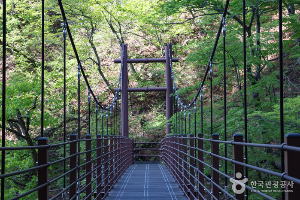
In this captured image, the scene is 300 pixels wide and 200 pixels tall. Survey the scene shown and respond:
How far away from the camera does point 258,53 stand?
541cm

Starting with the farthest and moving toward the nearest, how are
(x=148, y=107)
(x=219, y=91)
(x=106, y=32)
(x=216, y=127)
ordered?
Result: (x=148, y=107)
(x=106, y=32)
(x=219, y=91)
(x=216, y=127)

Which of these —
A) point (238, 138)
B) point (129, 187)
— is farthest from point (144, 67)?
point (238, 138)

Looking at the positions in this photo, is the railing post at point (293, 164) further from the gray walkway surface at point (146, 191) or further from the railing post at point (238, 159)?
the gray walkway surface at point (146, 191)

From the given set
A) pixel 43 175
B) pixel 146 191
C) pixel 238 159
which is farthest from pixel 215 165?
pixel 146 191

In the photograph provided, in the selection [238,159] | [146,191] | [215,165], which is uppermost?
[238,159]

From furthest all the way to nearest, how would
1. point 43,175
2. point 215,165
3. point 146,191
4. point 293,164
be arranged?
point 146,191, point 215,165, point 43,175, point 293,164

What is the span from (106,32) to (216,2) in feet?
28.5

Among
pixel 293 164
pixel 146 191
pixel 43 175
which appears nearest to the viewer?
pixel 293 164

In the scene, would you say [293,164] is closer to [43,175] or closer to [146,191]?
[43,175]

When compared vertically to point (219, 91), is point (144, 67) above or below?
above

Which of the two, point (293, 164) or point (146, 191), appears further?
point (146, 191)

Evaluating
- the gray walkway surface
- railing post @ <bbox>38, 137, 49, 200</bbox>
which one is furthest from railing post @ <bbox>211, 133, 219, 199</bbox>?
the gray walkway surface

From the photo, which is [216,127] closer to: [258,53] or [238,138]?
[258,53]

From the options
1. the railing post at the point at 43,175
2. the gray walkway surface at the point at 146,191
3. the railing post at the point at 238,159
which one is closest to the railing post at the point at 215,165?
the railing post at the point at 238,159
